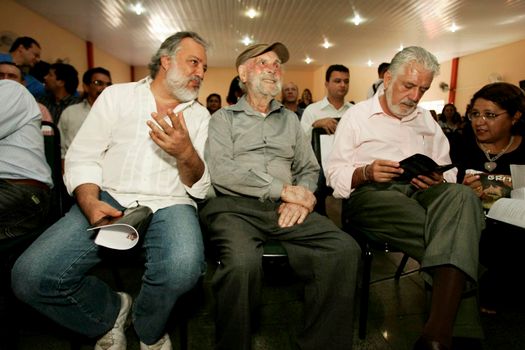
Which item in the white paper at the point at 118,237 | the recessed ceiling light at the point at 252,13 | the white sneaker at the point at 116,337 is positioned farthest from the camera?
the recessed ceiling light at the point at 252,13

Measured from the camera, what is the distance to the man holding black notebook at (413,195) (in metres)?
1.26

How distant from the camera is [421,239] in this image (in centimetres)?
Result: 146

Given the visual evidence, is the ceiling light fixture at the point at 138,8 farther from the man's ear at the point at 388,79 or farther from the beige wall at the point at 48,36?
the man's ear at the point at 388,79

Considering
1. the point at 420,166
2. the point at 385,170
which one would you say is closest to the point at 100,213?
the point at 385,170

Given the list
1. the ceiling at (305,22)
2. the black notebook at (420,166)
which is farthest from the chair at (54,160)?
the ceiling at (305,22)

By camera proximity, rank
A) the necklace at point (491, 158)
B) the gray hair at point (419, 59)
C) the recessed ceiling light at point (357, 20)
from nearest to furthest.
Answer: the gray hair at point (419, 59)
the necklace at point (491, 158)
the recessed ceiling light at point (357, 20)

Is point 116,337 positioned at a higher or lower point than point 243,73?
lower

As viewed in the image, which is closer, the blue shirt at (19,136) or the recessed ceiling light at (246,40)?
the blue shirt at (19,136)

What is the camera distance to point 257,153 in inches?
69.0

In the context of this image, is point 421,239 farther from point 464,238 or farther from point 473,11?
point 473,11

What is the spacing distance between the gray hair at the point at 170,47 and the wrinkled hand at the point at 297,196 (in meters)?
0.94

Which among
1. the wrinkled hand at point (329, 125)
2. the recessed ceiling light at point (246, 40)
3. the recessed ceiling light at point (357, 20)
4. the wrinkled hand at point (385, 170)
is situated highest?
the recessed ceiling light at point (246, 40)

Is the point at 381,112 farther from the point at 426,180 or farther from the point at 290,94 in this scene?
the point at 290,94

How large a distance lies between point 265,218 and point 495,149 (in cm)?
170
